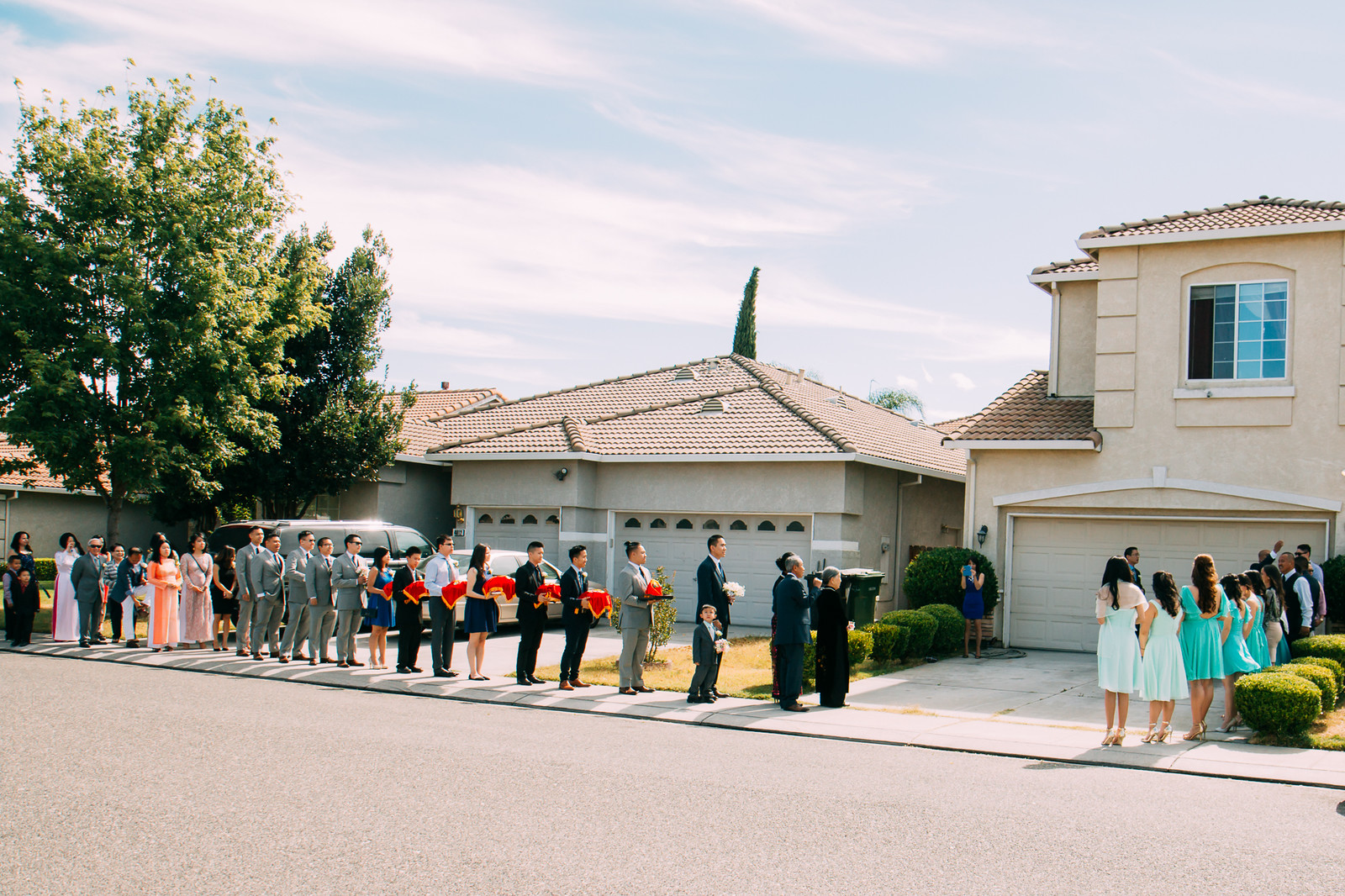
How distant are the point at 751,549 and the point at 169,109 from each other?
44.0 feet

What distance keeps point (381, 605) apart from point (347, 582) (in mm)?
523

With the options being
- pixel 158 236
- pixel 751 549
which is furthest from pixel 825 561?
pixel 158 236

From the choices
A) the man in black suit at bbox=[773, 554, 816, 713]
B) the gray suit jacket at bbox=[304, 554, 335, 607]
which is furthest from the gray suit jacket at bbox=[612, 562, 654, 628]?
the gray suit jacket at bbox=[304, 554, 335, 607]

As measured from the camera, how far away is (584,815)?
6809mm

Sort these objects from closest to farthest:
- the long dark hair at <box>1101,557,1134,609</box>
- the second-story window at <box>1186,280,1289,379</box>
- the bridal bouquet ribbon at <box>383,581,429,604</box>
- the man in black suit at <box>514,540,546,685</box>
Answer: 1. the long dark hair at <box>1101,557,1134,609</box>
2. the man in black suit at <box>514,540,546,685</box>
3. the bridal bouquet ribbon at <box>383,581,429,604</box>
4. the second-story window at <box>1186,280,1289,379</box>

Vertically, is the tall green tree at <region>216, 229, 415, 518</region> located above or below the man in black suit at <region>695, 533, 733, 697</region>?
above

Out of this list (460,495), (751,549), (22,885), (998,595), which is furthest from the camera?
(460,495)

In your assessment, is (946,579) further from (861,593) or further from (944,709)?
(944,709)

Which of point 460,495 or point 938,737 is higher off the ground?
point 460,495

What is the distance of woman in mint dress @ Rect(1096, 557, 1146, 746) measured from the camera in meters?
9.95

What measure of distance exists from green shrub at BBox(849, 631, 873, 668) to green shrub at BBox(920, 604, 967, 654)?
1.99 m

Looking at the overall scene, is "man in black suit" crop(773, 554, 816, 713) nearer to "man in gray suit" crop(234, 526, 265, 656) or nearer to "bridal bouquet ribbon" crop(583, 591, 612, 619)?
"bridal bouquet ribbon" crop(583, 591, 612, 619)

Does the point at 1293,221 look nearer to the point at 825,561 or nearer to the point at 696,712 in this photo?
the point at 825,561

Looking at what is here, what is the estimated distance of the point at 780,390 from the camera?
2408 centimetres
